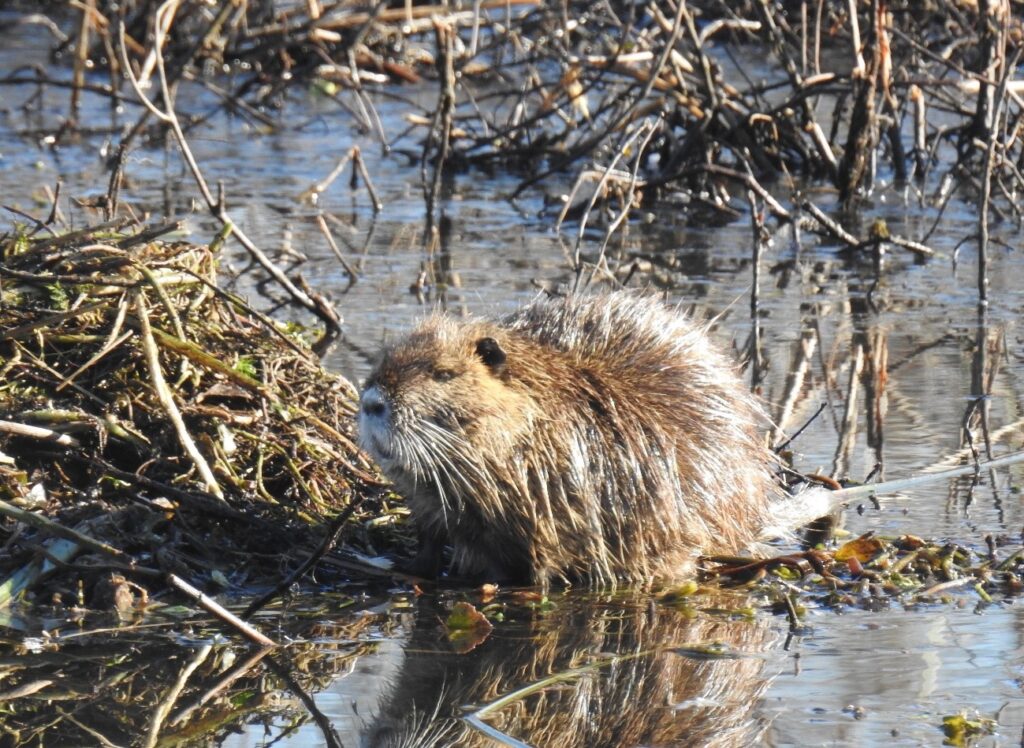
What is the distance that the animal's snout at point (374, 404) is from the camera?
3.61m

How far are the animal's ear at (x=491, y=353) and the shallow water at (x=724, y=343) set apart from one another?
0.55 meters

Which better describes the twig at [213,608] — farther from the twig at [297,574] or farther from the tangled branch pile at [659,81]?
the tangled branch pile at [659,81]

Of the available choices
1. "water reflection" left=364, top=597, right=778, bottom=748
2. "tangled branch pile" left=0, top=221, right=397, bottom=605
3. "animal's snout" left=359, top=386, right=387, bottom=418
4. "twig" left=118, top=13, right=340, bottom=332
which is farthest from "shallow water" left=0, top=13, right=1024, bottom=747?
"tangled branch pile" left=0, top=221, right=397, bottom=605

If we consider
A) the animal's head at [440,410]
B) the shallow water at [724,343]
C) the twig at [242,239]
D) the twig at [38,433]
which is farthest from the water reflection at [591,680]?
the twig at [242,239]

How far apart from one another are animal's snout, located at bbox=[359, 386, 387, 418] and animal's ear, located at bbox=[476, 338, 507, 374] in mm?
261

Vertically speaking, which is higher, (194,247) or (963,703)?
(194,247)

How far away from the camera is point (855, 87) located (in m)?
7.74

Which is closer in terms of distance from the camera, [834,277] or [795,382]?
[795,382]

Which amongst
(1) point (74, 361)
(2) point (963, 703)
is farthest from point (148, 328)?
(2) point (963, 703)

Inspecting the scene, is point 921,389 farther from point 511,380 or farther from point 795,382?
point 511,380

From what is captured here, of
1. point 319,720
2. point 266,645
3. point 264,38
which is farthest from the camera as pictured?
point 264,38

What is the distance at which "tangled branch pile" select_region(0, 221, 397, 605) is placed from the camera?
12.4 feet

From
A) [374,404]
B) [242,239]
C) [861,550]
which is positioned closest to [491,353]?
[374,404]

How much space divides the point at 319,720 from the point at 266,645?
1.16 feet
